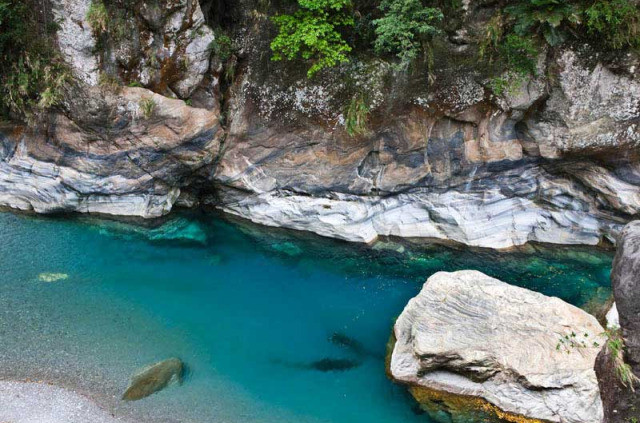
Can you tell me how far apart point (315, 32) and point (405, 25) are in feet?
7.29

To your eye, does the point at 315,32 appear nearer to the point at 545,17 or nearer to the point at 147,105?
the point at 147,105

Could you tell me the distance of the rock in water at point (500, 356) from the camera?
936cm

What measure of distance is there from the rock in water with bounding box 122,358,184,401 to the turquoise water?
17cm

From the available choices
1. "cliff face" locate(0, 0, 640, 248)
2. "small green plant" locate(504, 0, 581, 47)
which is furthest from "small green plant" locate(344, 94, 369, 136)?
"small green plant" locate(504, 0, 581, 47)

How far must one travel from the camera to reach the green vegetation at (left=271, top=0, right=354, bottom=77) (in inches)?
481

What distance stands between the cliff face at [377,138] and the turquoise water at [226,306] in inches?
33.6

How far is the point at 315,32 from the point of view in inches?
483

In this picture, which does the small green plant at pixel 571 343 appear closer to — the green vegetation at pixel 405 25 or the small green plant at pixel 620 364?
the small green plant at pixel 620 364

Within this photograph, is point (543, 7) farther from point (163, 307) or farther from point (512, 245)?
point (163, 307)

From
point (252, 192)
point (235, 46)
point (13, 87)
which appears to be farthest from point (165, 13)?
point (252, 192)

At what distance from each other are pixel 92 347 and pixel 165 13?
8.46m

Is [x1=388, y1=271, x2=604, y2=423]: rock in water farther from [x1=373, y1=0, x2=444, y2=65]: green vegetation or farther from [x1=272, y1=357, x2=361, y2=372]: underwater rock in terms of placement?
[x1=373, y1=0, x2=444, y2=65]: green vegetation

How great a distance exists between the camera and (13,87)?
41.6ft

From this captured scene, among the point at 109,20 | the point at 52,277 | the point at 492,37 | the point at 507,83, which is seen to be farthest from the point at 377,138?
the point at 52,277
